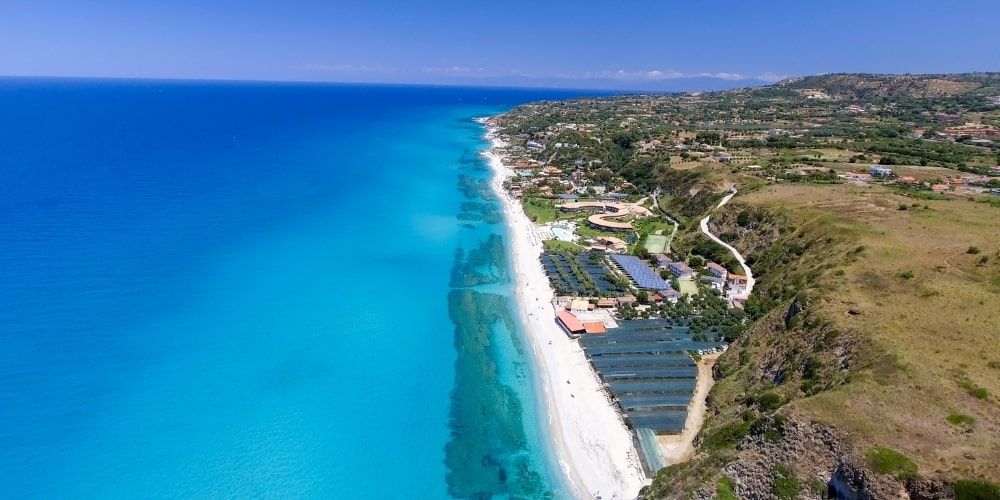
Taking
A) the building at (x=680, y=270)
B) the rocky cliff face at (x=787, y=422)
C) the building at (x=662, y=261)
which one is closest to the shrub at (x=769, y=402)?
the rocky cliff face at (x=787, y=422)

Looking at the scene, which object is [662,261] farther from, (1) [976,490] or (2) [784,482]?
(1) [976,490]

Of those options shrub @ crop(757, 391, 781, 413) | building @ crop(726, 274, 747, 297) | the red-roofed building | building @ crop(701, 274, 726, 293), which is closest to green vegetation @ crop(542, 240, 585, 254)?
building @ crop(701, 274, 726, 293)

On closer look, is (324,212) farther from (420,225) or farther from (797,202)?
(797,202)

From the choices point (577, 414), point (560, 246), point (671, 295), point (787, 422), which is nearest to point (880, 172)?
point (671, 295)

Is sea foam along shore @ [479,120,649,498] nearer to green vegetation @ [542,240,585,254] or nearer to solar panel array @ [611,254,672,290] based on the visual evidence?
solar panel array @ [611,254,672,290]

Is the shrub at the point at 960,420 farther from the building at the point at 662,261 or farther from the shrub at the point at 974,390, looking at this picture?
the building at the point at 662,261

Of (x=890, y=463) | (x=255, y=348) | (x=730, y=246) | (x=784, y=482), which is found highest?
(x=890, y=463)

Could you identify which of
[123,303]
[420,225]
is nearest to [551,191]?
[420,225]
